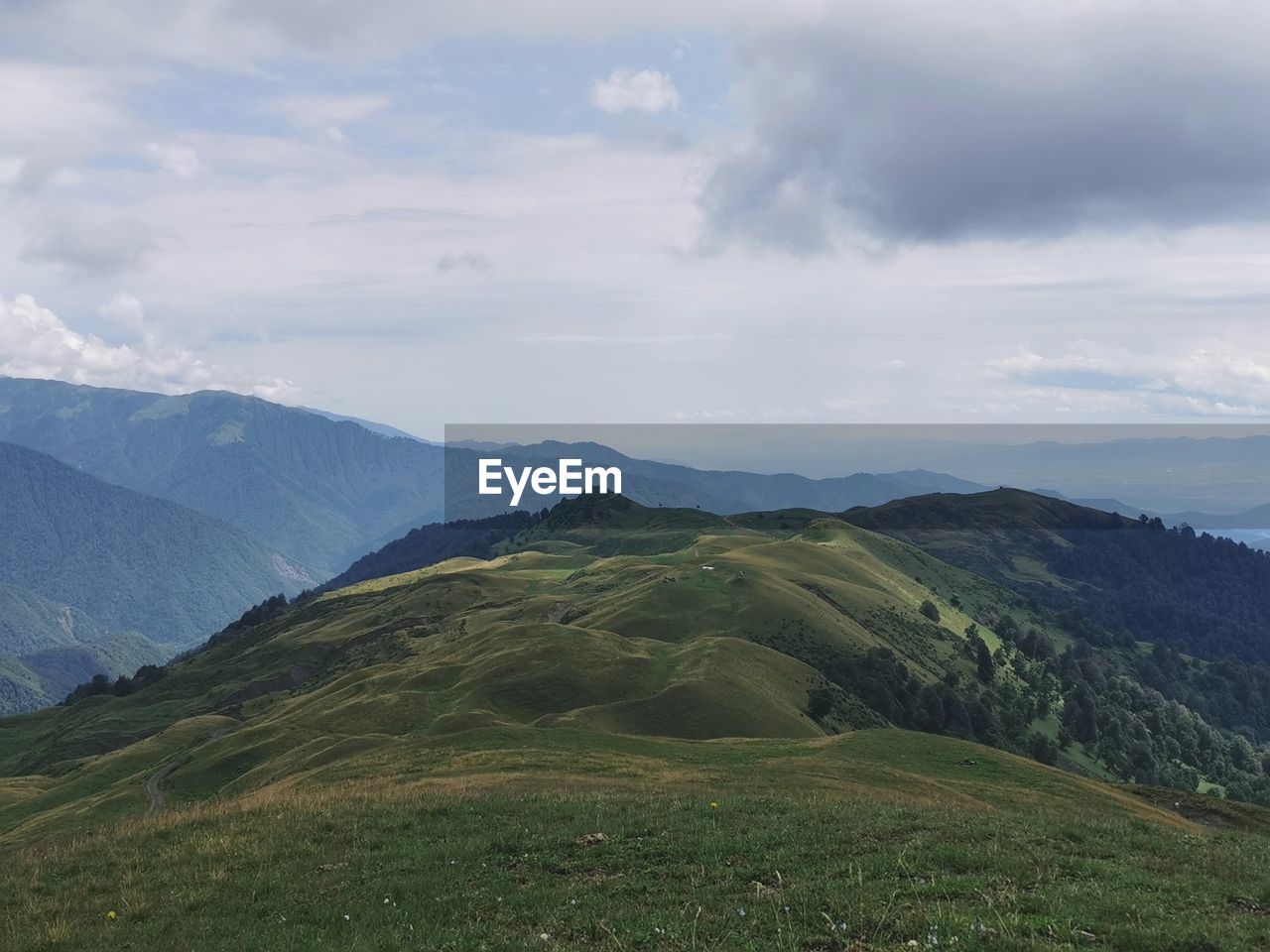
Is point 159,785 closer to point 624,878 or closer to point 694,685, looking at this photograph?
point 694,685

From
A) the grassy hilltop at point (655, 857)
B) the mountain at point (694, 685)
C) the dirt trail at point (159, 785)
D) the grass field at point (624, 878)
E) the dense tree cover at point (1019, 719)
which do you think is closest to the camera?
the grass field at point (624, 878)

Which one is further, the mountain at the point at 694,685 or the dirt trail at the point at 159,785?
the mountain at the point at 694,685

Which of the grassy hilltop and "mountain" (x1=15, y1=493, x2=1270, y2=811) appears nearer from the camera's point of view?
the grassy hilltop

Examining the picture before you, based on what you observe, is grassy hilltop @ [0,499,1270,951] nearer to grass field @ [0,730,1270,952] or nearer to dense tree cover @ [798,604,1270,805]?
grass field @ [0,730,1270,952]

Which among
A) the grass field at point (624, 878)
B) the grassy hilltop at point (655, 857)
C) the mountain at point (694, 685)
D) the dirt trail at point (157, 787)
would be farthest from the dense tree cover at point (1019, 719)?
the grass field at point (624, 878)

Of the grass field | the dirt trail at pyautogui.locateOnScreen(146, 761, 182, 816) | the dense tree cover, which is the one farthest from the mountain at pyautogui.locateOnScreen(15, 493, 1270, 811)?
the grass field

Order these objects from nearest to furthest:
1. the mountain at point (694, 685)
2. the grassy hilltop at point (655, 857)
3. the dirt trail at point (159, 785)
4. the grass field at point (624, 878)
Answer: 1. the grass field at point (624, 878)
2. the grassy hilltop at point (655, 857)
3. the dirt trail at point (159, 785)
4. the mountain at point (694, 685)

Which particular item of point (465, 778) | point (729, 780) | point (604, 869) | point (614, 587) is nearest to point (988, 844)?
point (604, 869)

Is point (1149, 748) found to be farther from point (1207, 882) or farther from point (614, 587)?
point (1207, 882)

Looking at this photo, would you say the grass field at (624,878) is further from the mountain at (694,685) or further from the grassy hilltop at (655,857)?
the mountain at (694,685)
